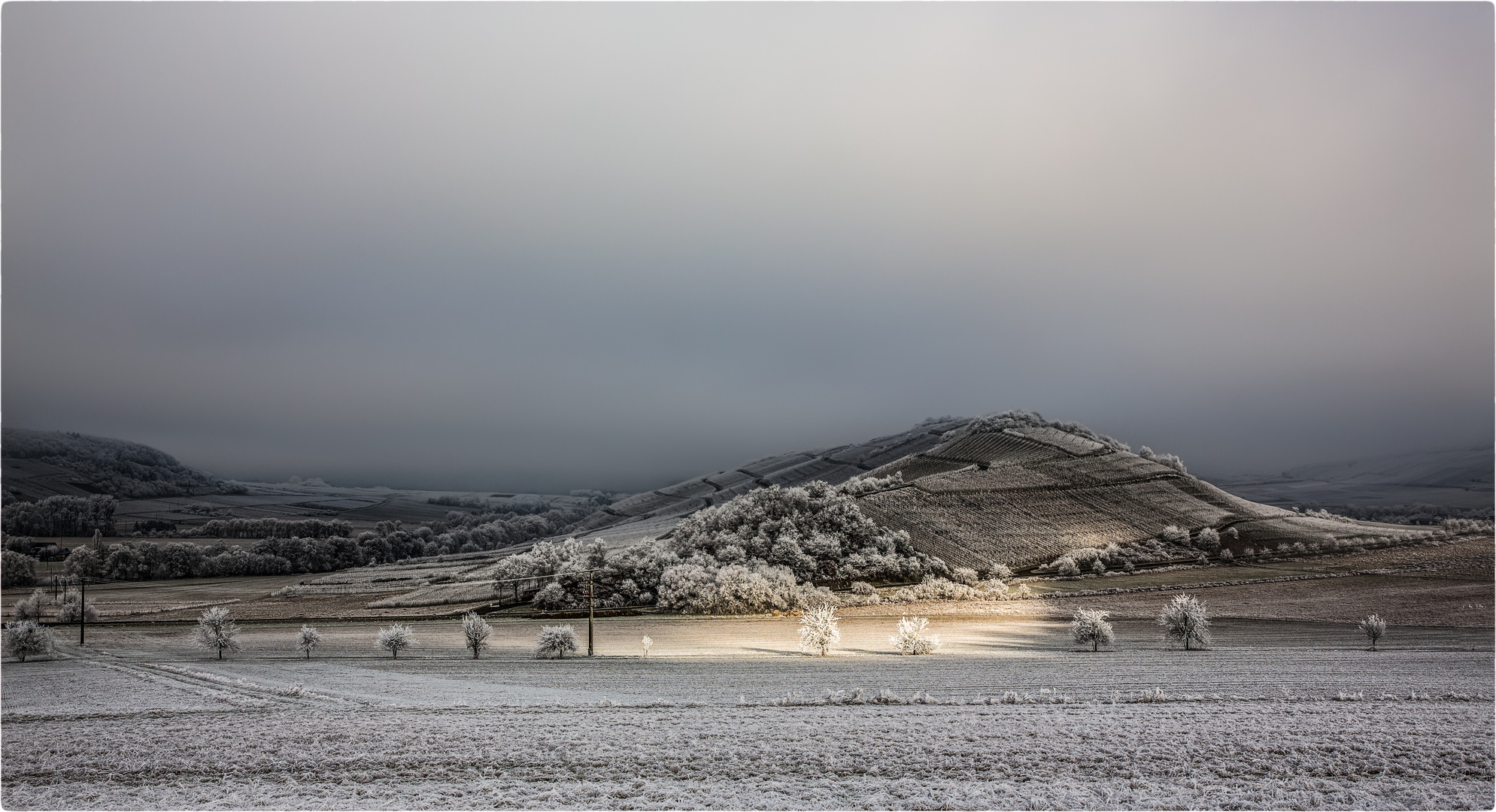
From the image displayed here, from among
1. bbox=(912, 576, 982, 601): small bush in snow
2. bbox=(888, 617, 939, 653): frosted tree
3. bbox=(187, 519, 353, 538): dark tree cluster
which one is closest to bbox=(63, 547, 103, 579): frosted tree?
bbox=(187, 519, 353, 538): dark tree cluster

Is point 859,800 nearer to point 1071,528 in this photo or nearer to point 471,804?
point 471,804

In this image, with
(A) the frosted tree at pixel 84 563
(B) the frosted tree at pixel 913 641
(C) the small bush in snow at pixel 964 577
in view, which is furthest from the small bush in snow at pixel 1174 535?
(A) the frosted tree at pixel 84 563

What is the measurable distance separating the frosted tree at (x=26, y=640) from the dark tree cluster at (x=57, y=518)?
6591 cm

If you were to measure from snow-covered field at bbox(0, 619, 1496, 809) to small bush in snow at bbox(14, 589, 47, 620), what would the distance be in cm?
3165

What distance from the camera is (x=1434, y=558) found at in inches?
2178

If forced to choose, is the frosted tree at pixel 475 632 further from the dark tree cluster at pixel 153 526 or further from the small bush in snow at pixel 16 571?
the dark tree cluster at pixel 153 526

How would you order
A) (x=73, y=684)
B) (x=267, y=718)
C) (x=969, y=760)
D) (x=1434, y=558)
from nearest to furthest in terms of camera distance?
(x=969, y=760) < (x=267, y=718) < (x=73, y=684) < (x=1434, y=558)

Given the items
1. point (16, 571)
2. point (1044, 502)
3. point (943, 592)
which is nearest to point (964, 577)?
point (943, 592)

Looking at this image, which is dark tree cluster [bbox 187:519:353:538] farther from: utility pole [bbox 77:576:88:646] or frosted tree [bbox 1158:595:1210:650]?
frosted tree [bbox 1158:595:1210:650]

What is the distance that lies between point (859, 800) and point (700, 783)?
10.9ft

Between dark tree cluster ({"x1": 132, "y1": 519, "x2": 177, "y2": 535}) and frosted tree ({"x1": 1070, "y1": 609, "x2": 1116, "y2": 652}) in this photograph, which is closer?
frosted tree ({"x1": 1070, "y1": 609, "x2": 1116, "y2": 652})

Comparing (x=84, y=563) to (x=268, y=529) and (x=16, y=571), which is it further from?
(x=268, y=529)

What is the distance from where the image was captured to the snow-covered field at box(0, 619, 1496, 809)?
44.2 ft

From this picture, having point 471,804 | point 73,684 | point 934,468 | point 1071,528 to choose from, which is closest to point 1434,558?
point 1071,528
